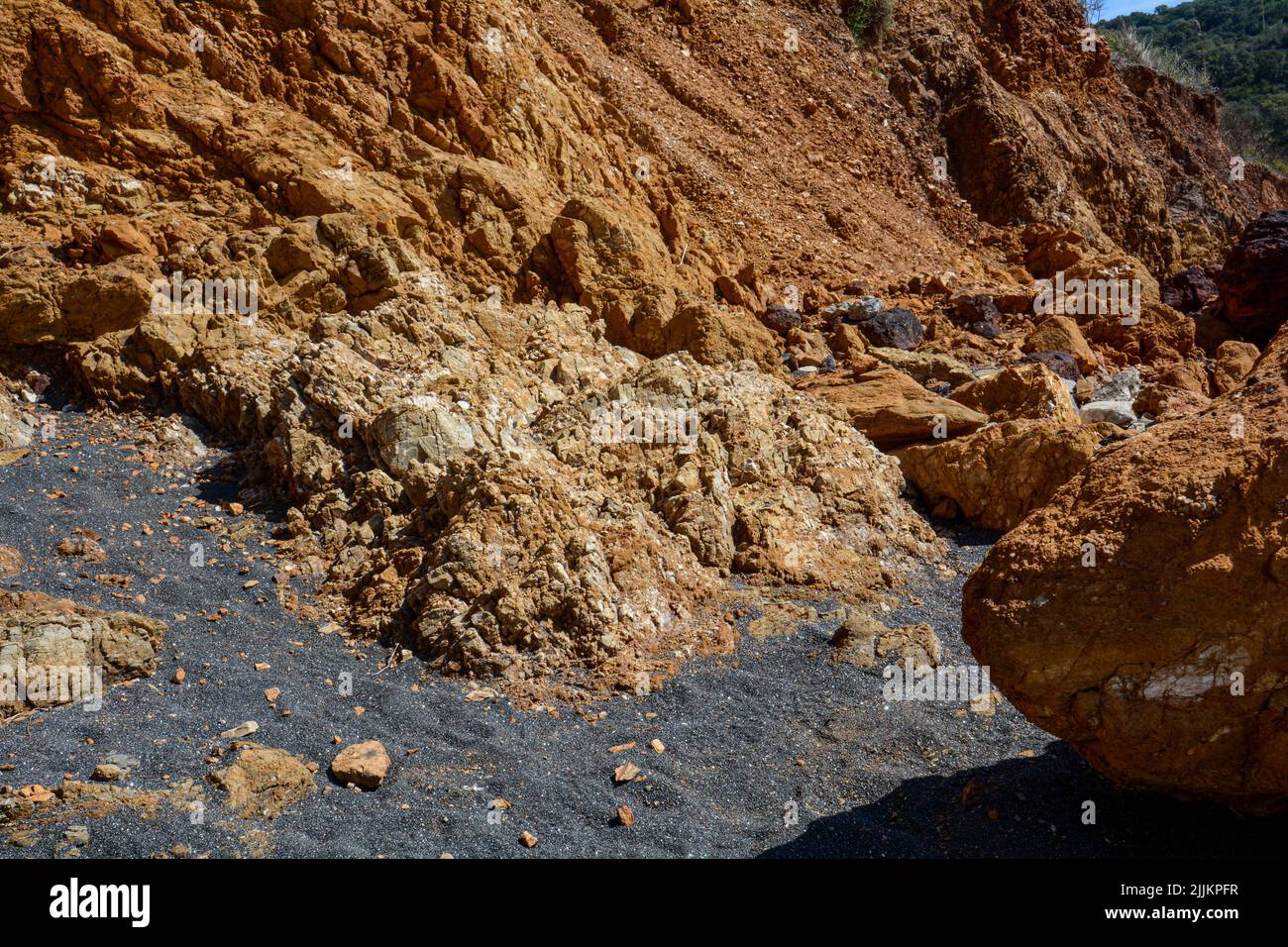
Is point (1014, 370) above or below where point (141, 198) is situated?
below

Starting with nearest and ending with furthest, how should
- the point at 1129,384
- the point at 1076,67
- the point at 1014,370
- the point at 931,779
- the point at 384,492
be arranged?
the point at 931,779 → the point at 384,492 → the point at 1014,370 → the point at 1129,384 → the point at 1076,67

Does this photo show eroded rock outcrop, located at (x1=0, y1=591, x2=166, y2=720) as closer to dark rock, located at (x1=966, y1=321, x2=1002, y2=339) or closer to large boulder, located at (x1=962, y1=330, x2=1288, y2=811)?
large boulder, located at (x1=962, y1=330, x2=1288, y2=811)

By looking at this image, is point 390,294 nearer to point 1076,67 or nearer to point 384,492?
point 384,492

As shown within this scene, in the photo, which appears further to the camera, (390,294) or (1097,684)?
(390,294)

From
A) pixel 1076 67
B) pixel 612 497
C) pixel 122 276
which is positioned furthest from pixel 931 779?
pixel 1076 67

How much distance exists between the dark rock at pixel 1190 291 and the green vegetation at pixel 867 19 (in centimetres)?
901

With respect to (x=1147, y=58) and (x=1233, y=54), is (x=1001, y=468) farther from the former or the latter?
(x=1233, y=54)

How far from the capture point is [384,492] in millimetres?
8078

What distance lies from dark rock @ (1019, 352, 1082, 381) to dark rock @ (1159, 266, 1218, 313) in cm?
624

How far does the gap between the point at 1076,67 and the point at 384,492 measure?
23.7 m

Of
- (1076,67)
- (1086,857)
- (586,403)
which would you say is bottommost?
(1086,857)

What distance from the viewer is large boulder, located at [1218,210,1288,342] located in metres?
16.3

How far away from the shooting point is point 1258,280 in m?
16.5

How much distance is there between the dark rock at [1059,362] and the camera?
14.2 m
